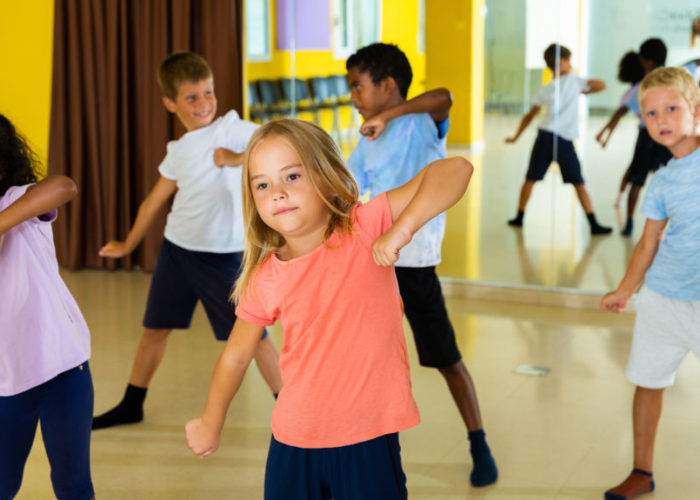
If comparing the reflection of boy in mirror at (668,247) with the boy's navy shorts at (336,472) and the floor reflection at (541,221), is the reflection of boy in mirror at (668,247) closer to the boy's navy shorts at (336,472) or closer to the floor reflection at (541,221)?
the boy's navy shorts at (336,472)

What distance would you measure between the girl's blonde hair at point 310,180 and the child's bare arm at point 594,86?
11.6ft

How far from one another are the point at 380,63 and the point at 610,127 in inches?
98.4

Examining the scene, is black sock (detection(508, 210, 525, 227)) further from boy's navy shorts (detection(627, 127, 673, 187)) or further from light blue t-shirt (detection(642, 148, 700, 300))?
light blue t-shirt (detection(642, 148, 700, 300))

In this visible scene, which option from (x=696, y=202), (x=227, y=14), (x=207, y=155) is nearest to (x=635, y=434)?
(x=696, y=202)

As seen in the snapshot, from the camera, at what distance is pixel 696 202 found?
2.39 meters

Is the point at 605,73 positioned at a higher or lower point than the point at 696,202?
higher

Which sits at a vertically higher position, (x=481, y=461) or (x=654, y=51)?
(x=654, y=51)

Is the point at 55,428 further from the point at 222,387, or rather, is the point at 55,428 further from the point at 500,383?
the point at 500,383

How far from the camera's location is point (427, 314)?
2.76 meters

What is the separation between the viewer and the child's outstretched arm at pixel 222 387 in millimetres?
1684

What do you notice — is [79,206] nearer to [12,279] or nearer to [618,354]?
[618,354]

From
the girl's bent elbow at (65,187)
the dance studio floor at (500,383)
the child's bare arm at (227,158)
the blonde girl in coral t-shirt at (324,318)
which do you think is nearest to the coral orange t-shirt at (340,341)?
the blonde girl in coral t-shirt at (324,318)

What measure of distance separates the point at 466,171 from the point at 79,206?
184 inches

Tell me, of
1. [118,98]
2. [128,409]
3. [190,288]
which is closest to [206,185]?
[190,288]
